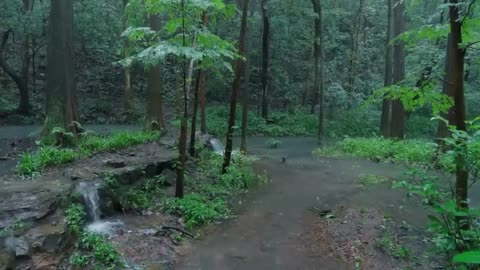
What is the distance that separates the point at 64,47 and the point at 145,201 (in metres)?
5.25

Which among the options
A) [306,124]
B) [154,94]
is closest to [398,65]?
[306,124]

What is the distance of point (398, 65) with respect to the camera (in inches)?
712

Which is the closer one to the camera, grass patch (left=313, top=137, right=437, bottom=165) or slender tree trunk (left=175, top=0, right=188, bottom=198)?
slender tree trunk (left=175, top=0, right=188, bottom=198)

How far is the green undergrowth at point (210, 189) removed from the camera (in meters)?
8.62

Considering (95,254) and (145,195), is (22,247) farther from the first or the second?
(145,195)

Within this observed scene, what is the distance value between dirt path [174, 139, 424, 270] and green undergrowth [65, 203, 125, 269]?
96cm

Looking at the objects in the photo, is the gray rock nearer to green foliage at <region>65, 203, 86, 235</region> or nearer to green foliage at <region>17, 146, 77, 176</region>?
green foliage at <region>65, 203, 86, 235</region>

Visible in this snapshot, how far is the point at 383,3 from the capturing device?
29062 mm

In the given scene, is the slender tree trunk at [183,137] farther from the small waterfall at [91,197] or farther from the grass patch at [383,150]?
the grass patch at [383,150]

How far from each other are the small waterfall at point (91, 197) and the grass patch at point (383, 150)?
32.3 feet

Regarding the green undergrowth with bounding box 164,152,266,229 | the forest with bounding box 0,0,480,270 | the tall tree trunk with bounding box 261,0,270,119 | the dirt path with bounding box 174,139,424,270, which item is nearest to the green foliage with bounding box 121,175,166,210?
the forest with bounding box 0,0,480,270

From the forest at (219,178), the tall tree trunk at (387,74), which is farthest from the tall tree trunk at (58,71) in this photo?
the tall tree trunk at (387,74)

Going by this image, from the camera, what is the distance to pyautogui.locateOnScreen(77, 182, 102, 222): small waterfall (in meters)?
8.13

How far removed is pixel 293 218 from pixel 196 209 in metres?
1.99
